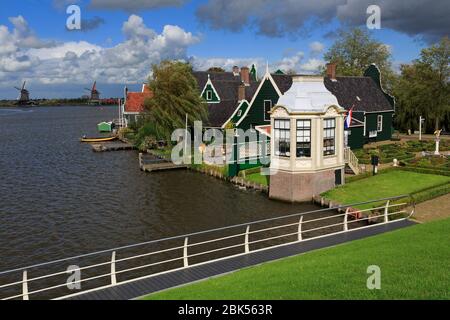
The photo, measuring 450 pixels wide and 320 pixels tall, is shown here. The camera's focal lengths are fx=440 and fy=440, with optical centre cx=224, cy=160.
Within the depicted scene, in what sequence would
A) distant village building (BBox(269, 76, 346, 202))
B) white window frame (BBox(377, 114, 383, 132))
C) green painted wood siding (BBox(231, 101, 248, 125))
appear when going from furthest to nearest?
1. white window frame (BBox(377, 114, 383, 132))
2. green painted wood siding (BBox(231, 101, 248, 125))
3. distant village building (BBox(269, 76, 346, 202))

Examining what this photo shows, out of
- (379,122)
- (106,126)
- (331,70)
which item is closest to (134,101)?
(106,126)

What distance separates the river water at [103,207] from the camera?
25141 millimetres

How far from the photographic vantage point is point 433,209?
2642 centimetres

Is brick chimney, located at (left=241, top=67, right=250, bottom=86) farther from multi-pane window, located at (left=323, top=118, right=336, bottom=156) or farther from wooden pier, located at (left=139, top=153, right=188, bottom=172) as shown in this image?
multi-pane window, located at (left=323, top=118, right=336, bottom=156)

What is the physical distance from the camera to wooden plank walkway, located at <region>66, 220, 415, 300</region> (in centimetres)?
1432

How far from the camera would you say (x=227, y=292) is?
1227 cm

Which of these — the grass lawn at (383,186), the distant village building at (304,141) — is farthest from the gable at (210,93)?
the grass lawn at (383,186)

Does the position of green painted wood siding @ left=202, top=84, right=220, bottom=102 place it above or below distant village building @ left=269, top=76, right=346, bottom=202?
above

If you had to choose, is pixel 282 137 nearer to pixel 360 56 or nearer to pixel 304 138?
pixel 304 138

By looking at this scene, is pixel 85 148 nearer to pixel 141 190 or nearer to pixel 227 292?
pixel 141 190

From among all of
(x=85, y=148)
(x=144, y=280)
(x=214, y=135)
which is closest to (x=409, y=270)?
(x=144, y=280)

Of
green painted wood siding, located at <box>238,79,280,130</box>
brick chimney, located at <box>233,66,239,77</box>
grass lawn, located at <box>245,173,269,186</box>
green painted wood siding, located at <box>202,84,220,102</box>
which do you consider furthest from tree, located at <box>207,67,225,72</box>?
grass lawn, located at <box>245,173,269,186</box>

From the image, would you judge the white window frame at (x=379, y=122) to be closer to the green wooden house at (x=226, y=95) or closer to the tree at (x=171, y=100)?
the green wooden house at (x=226, y=95)
